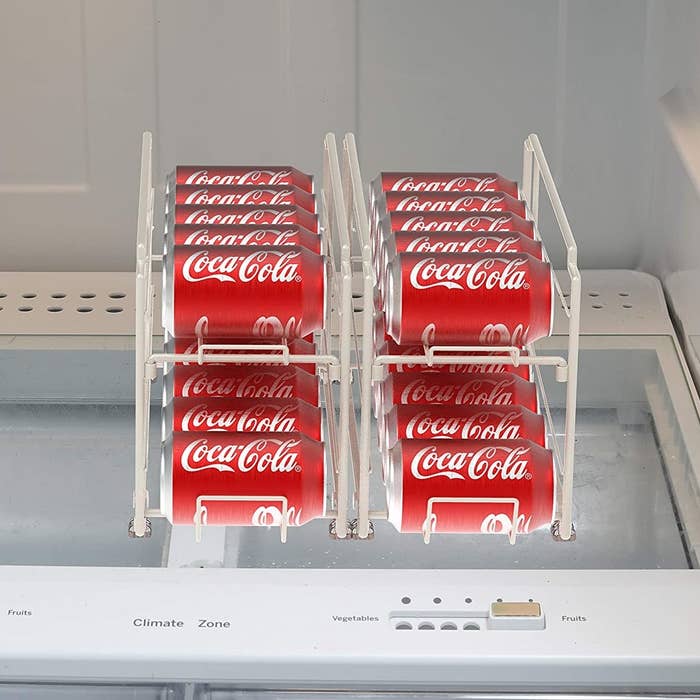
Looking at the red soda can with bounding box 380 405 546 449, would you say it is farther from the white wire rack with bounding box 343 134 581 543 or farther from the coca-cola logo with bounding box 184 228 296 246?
the coca-cola logo with bounding box 184 228 296 246

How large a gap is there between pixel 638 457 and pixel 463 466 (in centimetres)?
47

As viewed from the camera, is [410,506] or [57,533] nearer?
[410,506]

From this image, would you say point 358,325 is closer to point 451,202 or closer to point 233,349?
point 451,202

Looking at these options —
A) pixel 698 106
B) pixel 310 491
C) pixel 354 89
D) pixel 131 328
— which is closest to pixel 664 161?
pixel 698 106

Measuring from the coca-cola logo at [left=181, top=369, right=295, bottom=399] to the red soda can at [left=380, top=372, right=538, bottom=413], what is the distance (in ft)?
0.37

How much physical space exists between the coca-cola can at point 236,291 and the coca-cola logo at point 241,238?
33 millimetres

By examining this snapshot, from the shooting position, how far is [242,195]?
60.2 inches

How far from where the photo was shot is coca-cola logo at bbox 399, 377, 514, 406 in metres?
1.41

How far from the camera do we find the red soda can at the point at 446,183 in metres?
1.59

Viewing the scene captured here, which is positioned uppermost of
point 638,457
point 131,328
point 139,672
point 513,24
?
point 513,24

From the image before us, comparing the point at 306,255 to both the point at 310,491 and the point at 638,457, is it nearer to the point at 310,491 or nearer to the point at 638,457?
the point at 310,491

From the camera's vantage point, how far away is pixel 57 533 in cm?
158

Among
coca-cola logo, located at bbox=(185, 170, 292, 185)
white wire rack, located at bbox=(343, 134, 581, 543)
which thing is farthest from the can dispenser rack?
coca-cola logo, located at bbox=(185, 170, 292, 185)

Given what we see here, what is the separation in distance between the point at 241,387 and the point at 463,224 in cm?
29
